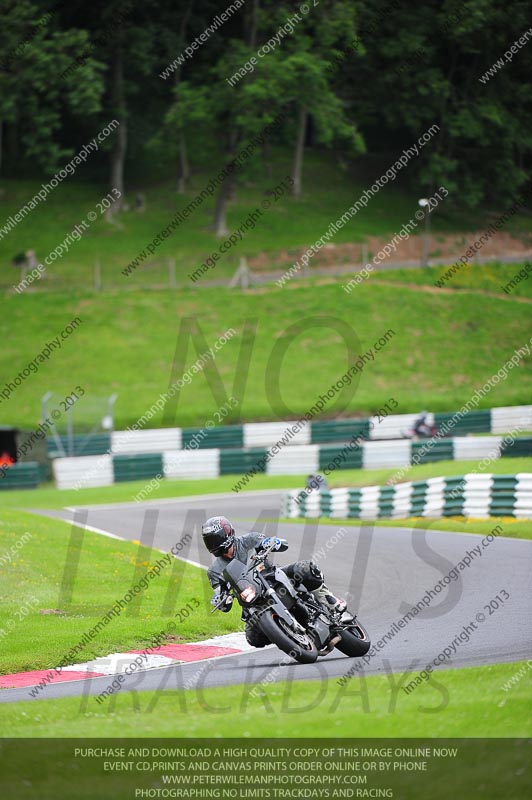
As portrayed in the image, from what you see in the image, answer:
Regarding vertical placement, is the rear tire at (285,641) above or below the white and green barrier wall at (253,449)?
above

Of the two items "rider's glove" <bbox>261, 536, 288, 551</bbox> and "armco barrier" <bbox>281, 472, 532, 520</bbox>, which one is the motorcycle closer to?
"rider's glove" <bbox>261, 536, 288, 551</bbox>

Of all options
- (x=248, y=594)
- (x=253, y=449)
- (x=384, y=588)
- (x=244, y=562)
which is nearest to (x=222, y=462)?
(x=253, y=449)

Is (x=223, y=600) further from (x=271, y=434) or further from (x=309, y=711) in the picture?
(x=271, y=434)

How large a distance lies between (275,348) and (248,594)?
34.9 metres

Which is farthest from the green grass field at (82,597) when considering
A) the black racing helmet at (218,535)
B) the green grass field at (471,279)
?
the green grass field at (471,279)

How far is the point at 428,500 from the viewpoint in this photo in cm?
2258

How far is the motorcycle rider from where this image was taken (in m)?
10.2

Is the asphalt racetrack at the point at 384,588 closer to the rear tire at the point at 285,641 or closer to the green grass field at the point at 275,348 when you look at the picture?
the rear tire at the point at 285,641

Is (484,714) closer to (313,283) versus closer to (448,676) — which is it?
(448,676)

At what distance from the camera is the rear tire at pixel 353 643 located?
33.6 feet

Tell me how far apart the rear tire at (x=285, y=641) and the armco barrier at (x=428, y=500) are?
35.6ft

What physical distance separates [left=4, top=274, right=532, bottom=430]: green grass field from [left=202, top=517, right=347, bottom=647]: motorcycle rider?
98.2 feet
